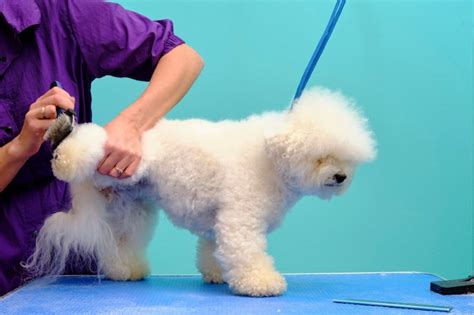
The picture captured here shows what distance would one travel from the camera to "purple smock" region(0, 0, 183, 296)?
96 centimetres

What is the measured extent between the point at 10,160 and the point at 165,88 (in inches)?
9.9

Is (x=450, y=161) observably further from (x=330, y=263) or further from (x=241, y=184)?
(x=241, y=184)

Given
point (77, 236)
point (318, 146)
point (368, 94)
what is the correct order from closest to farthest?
point (318, 146), point (77, 236), point (368, 94)

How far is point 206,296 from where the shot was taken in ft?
2.75

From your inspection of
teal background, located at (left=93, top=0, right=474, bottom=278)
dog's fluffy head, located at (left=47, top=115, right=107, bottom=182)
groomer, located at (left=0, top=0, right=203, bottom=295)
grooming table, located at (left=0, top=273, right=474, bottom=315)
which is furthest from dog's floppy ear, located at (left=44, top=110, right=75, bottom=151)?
teal background, located at (left=93, top=0, right=474, bottom=278)

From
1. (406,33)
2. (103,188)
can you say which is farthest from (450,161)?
(103,188)

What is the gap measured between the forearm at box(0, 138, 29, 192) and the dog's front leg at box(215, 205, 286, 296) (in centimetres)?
31

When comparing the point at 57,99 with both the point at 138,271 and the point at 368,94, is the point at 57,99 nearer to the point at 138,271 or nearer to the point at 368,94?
the point at 138,271

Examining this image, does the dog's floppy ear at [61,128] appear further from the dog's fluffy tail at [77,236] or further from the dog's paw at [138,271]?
the dog's paw at [138,271]

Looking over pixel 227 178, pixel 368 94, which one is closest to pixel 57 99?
pixel 227 178

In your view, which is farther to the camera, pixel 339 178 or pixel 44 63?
pixel 44 63

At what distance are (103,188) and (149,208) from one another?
82 millimetres

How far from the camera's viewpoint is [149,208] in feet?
3.14

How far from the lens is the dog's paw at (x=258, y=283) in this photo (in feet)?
2.66
